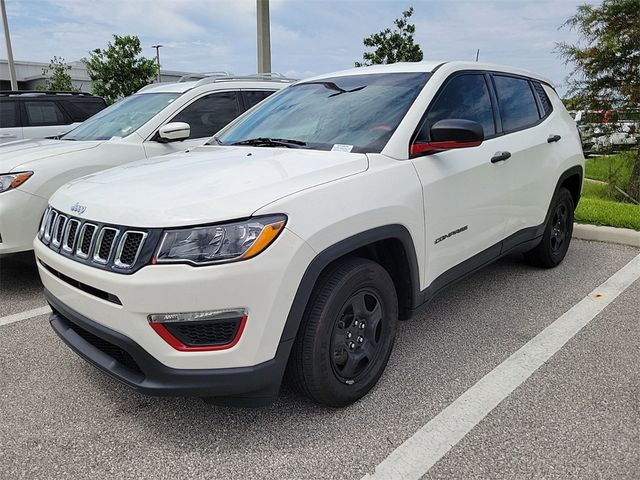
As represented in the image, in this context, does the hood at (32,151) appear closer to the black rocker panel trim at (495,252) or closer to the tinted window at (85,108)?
the black rocker panel trim at (495,252)

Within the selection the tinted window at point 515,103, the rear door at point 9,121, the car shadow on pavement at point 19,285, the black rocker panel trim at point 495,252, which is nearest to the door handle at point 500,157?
the tinted window at point 515,103

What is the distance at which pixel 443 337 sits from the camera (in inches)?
139

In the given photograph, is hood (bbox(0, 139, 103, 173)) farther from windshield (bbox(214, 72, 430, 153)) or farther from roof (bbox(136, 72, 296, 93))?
windshield (bbox(214, 72, 430, 153))

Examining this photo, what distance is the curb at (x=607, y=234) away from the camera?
5.62 m

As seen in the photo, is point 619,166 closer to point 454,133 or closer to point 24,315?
point 454,133

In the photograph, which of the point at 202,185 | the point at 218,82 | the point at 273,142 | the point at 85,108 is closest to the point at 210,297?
the point at 202,185

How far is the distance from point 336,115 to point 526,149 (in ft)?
5.38

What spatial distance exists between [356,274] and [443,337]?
4.40 ft

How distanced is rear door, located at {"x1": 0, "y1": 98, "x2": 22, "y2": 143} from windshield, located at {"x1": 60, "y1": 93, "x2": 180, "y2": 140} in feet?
15.5

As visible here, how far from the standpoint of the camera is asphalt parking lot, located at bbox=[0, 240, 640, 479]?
228cm

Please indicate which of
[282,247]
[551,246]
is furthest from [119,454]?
[551,246]

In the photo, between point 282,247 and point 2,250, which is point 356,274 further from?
point 2,250

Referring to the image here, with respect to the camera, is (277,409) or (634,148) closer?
(277,409)

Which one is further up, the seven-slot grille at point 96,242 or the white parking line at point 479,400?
the seven-slot grille at point 96,242
